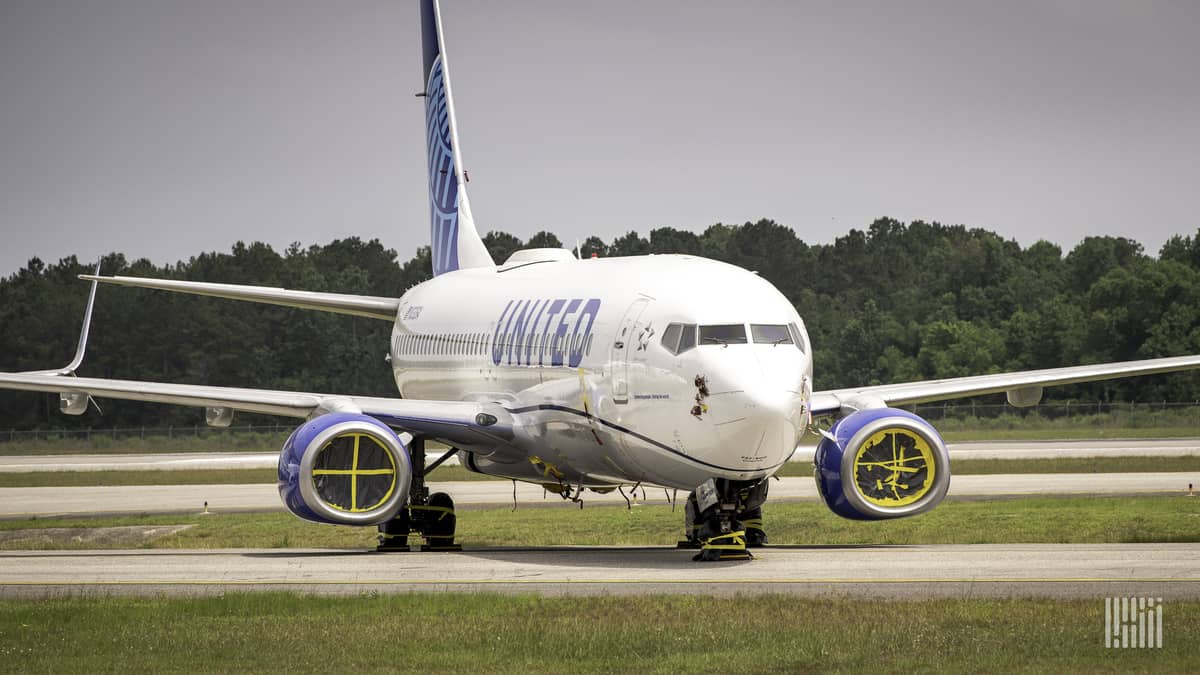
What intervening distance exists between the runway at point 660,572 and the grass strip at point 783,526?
158 inches

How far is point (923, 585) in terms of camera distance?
61.6 ft

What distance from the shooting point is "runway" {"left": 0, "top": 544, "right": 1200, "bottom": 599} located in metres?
18.6

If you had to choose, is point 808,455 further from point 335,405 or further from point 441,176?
point 335,405

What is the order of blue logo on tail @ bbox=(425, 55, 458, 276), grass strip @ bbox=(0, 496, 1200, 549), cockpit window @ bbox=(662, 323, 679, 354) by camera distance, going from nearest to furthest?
cockpit window @ bbox=(662, 323, 679, 354), grass strip @ bbox=(0, 496, 1200, 549), blue logo on tail @ bbox=(425, 55, 458, 276)

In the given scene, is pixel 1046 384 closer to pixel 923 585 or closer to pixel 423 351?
pixel 923 585

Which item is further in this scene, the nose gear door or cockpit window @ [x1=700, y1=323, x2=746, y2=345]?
the nose gear door

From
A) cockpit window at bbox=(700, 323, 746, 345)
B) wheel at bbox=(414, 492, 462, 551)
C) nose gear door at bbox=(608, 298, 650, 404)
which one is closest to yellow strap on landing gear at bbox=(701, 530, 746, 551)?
nose gear door at bbox=(608, 298, 650, 404)

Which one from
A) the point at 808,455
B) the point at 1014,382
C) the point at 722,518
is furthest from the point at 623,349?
the point at 808,455

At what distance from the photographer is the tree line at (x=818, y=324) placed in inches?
3346

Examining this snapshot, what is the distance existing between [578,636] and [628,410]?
685 centimetres

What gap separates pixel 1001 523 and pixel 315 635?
17.4 meters

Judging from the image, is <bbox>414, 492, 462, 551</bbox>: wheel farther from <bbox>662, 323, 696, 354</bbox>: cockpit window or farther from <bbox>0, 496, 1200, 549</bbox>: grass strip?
<bbox>662, 323, 696, 354</bbox>: cockpit window

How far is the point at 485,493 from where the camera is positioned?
149 feet

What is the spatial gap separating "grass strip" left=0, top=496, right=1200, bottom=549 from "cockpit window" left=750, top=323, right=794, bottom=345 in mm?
6899
